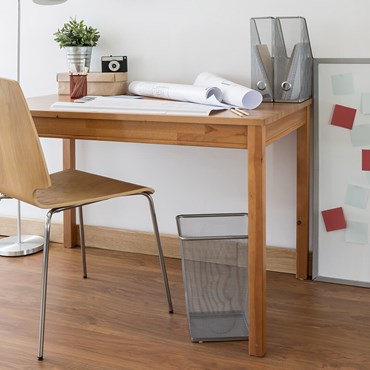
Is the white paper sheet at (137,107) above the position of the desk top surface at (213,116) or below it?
above

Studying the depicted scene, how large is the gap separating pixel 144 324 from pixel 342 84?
110 cm

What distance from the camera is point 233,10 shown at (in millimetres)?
2826

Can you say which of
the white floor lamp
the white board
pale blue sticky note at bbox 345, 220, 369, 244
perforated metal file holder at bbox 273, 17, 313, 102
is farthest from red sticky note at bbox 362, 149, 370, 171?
the white floor lamp

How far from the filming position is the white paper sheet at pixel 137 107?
2.27m

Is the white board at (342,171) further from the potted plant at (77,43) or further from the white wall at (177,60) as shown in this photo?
the potted plant at (77,43)

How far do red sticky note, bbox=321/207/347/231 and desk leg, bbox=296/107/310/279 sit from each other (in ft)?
0.23

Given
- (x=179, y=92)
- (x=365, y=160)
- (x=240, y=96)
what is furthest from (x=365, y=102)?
(x=179, y=92)

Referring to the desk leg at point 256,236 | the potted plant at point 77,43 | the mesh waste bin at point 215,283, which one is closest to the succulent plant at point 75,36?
the potted plant at point 77,43

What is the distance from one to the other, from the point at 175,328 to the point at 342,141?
922 mm

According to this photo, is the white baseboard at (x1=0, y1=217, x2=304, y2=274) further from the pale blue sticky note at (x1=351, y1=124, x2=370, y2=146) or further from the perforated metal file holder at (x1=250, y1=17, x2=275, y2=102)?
the perforated metal file holder at (x1=250, y1=17, x2=275, y2=102)

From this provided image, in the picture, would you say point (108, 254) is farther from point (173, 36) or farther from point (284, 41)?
point (284, 41)

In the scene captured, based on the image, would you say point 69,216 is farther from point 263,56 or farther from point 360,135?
point 360,135

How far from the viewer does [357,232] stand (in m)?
2.74

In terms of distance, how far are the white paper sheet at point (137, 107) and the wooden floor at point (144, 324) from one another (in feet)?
2.24
